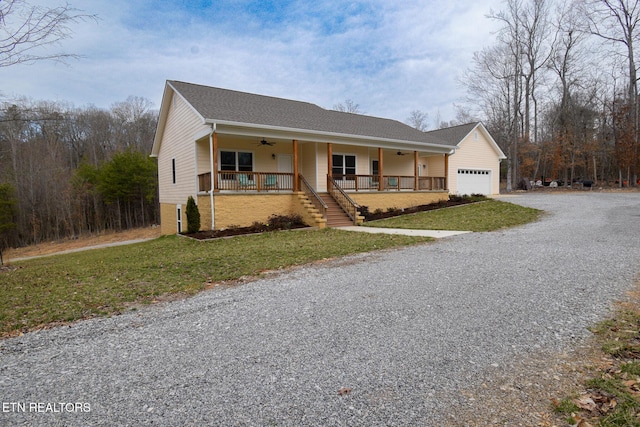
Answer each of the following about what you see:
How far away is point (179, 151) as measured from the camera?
16203mm

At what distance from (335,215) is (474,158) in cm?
1524

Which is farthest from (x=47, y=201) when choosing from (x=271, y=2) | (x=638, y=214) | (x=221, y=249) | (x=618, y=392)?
(x=638, y=214)

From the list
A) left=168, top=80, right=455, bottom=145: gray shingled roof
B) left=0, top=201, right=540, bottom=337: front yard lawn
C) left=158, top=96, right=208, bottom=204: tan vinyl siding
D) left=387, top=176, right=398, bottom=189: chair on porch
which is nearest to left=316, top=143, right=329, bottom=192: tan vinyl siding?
left=168, top=80, right=455, bottom=145: gray shingled roof

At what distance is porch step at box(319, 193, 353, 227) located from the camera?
44.4ft

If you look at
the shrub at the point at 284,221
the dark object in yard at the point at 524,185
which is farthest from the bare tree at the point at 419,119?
the shrub at the point at 284,221

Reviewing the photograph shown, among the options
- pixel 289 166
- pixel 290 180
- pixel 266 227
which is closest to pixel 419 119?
pixel 289 166

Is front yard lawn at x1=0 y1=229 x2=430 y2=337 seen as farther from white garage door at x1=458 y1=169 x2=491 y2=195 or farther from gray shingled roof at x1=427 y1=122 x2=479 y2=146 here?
gray shingled roof at x1=427 y1=122 x2=479 y2=146

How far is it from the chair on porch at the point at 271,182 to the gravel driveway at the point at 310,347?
8.66 m

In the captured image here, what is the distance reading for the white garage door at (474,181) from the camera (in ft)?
77.2

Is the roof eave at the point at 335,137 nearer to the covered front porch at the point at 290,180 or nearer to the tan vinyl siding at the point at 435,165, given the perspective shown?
the covered front porch at the point at 290,180

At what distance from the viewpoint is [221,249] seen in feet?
30.1

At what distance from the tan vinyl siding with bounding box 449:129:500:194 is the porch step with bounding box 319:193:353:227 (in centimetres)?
1150

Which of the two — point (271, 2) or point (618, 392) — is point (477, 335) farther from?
point (271, 2)

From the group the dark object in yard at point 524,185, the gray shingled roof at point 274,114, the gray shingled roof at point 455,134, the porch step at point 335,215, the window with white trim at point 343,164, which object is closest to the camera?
the gray shingled roof at point 274,114
